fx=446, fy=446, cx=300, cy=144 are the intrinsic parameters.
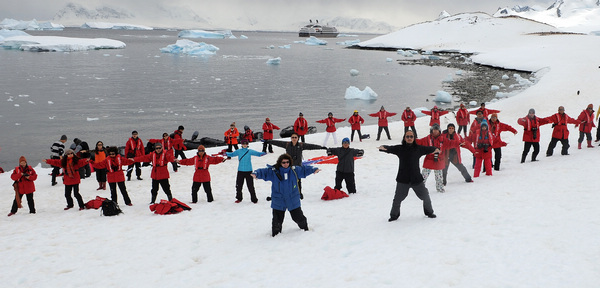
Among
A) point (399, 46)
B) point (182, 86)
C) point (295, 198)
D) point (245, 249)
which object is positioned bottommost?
point (245, 249)

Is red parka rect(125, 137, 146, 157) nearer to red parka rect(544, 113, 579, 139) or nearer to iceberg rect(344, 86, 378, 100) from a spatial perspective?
red parka rect(544, 113, 579, 139)

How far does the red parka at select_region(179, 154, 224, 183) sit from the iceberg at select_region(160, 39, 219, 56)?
3515 inches

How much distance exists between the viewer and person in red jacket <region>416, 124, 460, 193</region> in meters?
9.94

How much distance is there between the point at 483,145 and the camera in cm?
1117

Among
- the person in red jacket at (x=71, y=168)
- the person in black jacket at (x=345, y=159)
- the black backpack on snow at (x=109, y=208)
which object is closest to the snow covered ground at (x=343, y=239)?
the black backpack on snow at (x=109, y=208)

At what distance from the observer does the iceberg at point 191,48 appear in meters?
97.6

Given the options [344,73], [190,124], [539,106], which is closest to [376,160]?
[539,106]

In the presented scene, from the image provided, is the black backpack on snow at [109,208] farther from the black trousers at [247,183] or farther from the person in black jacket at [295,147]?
the person in black jacket at [295,147]

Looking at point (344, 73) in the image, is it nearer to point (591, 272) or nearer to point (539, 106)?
point (539, 106)

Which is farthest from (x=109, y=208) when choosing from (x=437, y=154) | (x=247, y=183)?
(x=437, y=154)

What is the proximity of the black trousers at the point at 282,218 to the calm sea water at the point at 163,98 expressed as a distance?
17.2 meters

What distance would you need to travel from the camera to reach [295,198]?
25.5ft

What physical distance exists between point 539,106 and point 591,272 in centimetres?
2298

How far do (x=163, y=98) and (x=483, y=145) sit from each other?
35718 mm
